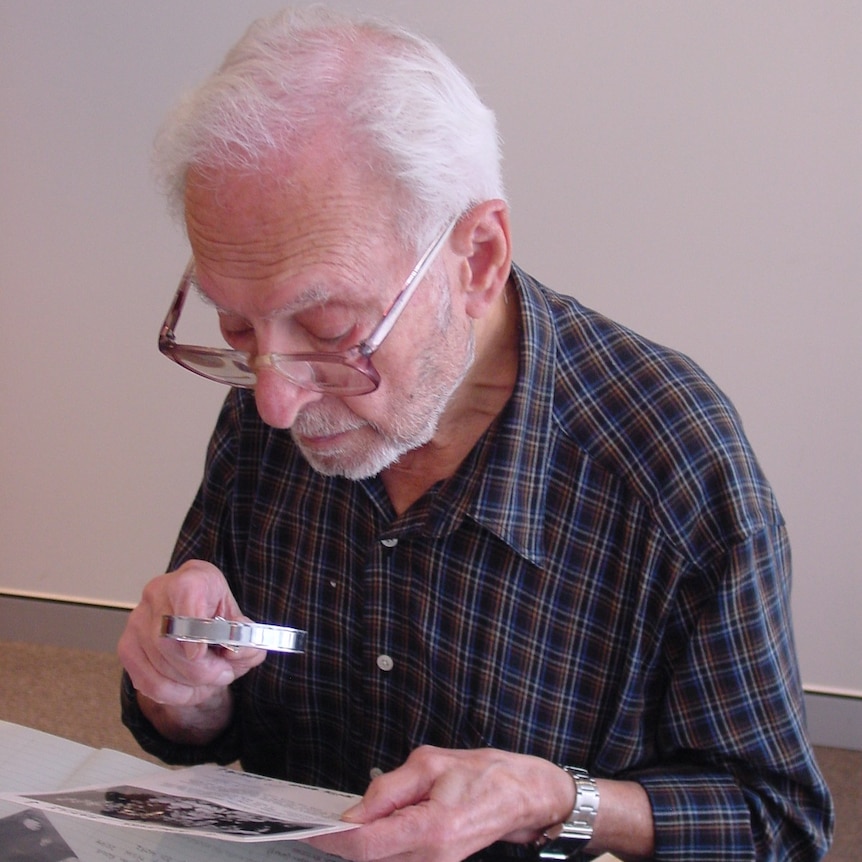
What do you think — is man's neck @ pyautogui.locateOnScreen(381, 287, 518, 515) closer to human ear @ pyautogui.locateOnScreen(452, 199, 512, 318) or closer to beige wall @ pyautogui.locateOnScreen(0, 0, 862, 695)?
human ear @ pyautogui.locateOnScreen(452, 199, 512, 318)

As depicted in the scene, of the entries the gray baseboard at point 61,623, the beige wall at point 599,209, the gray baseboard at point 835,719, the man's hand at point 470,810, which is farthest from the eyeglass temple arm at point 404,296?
the gray baseboard at point 61,623

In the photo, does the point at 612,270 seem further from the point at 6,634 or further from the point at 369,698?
the point at 6,634

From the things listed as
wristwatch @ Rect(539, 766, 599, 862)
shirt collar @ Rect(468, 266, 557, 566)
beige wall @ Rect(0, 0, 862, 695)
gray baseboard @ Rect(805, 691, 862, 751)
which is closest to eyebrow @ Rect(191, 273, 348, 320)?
shirt collar @ Rect(468, 266, 557, 566)

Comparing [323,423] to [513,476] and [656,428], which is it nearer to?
[513,476]

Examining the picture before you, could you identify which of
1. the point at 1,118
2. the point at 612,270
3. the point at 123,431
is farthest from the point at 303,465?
the point at 1,118

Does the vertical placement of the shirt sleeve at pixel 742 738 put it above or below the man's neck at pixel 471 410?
below

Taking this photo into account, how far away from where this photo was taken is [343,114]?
2.79ft

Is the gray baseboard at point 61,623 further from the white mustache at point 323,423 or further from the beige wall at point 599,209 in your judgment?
the white mustache at point 323,423

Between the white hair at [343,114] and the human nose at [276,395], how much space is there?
17 cm

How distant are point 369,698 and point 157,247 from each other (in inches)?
57.8

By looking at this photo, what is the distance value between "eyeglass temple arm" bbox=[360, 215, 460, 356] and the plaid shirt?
0.17m

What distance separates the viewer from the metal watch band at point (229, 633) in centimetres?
83

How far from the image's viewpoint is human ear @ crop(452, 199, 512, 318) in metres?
0.94

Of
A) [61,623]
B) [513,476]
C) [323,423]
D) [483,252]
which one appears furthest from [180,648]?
[61,623]
